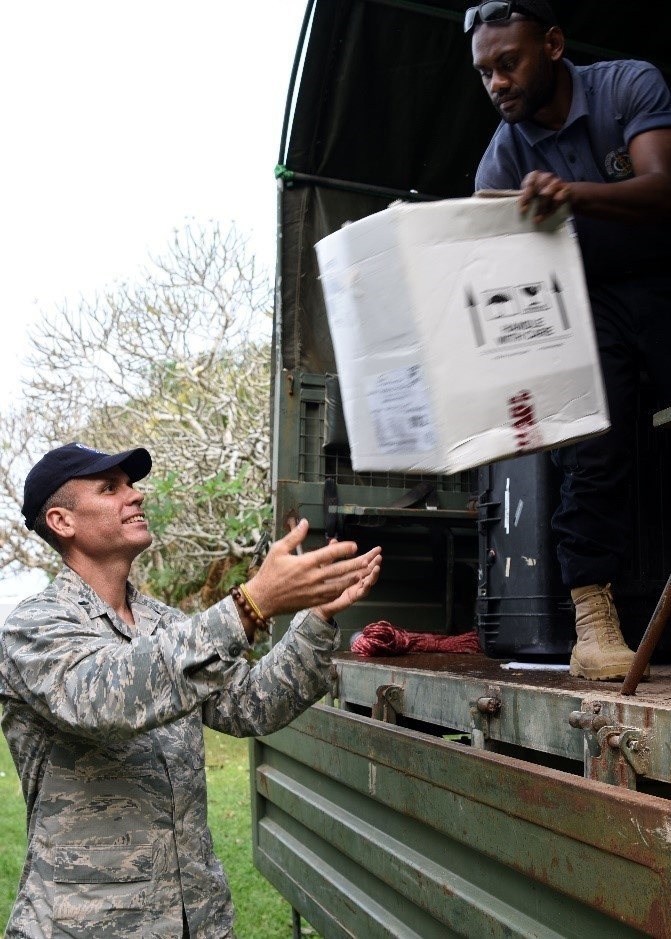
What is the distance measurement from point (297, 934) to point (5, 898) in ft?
7.99

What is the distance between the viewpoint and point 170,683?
180cm

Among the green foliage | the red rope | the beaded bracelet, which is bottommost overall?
the green foliage

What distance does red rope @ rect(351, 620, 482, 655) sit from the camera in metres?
3.24

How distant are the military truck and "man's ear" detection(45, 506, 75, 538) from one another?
2.80 feet

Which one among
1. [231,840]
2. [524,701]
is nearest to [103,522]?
[524,701]

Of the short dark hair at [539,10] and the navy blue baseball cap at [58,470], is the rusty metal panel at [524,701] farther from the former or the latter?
the short dark hair at [539,10]

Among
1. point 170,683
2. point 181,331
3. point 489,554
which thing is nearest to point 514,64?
point 489,554

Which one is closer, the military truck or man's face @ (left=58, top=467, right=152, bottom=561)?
the military truck

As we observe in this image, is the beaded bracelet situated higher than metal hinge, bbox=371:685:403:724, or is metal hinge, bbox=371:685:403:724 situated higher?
the beaded bracelet

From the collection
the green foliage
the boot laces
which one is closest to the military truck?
the boot laces

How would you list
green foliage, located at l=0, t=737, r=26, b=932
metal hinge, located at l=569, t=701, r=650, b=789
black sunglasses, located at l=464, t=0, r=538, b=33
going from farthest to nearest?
green foliage, located at l=0, t=737, r=26, b=932 < black sunglasses, located at l=464, t=0, r=538, b=33 < metal hinge, located at l=569, t=701, r=650, b=789

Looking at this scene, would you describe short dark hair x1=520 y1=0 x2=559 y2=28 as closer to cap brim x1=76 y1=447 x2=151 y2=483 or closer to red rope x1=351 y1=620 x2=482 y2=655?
cap brim x1=76 y1=447 x2=151 y2=483

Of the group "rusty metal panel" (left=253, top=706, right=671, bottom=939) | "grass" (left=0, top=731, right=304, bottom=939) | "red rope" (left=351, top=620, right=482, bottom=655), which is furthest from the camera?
"grass" (left=0, top=731, right=304, bottom=939)

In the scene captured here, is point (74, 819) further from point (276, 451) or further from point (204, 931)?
point (276, 451)
